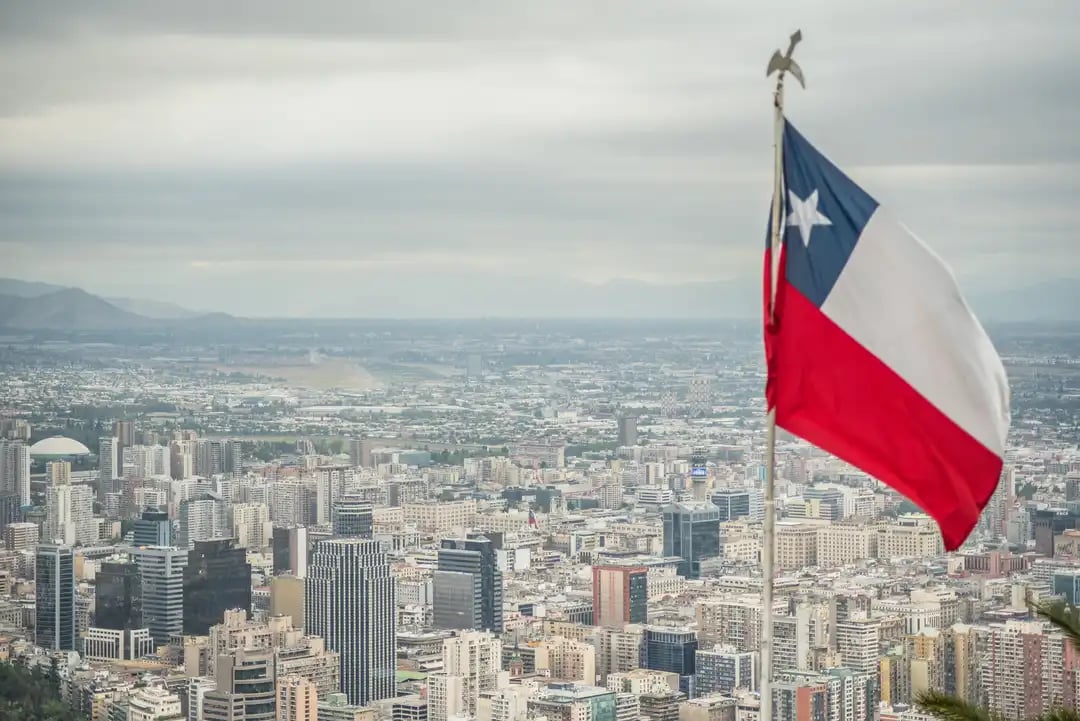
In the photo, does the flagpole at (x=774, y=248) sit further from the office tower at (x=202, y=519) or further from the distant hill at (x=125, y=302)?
the distant hill at (x=125, y=302)

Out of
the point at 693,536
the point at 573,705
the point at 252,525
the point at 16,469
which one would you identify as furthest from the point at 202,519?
the point at 573,705

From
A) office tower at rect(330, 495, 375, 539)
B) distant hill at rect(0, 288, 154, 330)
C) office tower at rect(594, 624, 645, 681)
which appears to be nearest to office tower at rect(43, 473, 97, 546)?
distant hill at rect(0, 288, 154, 330)

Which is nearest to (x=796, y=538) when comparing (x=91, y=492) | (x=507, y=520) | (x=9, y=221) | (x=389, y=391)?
(x=507, y=520)

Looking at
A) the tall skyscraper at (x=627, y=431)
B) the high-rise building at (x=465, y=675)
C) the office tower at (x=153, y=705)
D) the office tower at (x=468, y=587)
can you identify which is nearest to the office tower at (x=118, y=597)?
the office tower at (x=468, y=587)

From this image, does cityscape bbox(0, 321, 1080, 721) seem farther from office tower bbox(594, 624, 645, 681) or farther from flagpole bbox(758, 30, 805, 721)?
flagpole bbox(758, 30, 805, 721)

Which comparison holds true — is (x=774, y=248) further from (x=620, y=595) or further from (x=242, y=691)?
(x=620, y=595)

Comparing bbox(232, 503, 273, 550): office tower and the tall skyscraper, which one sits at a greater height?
the tall skyscraper
